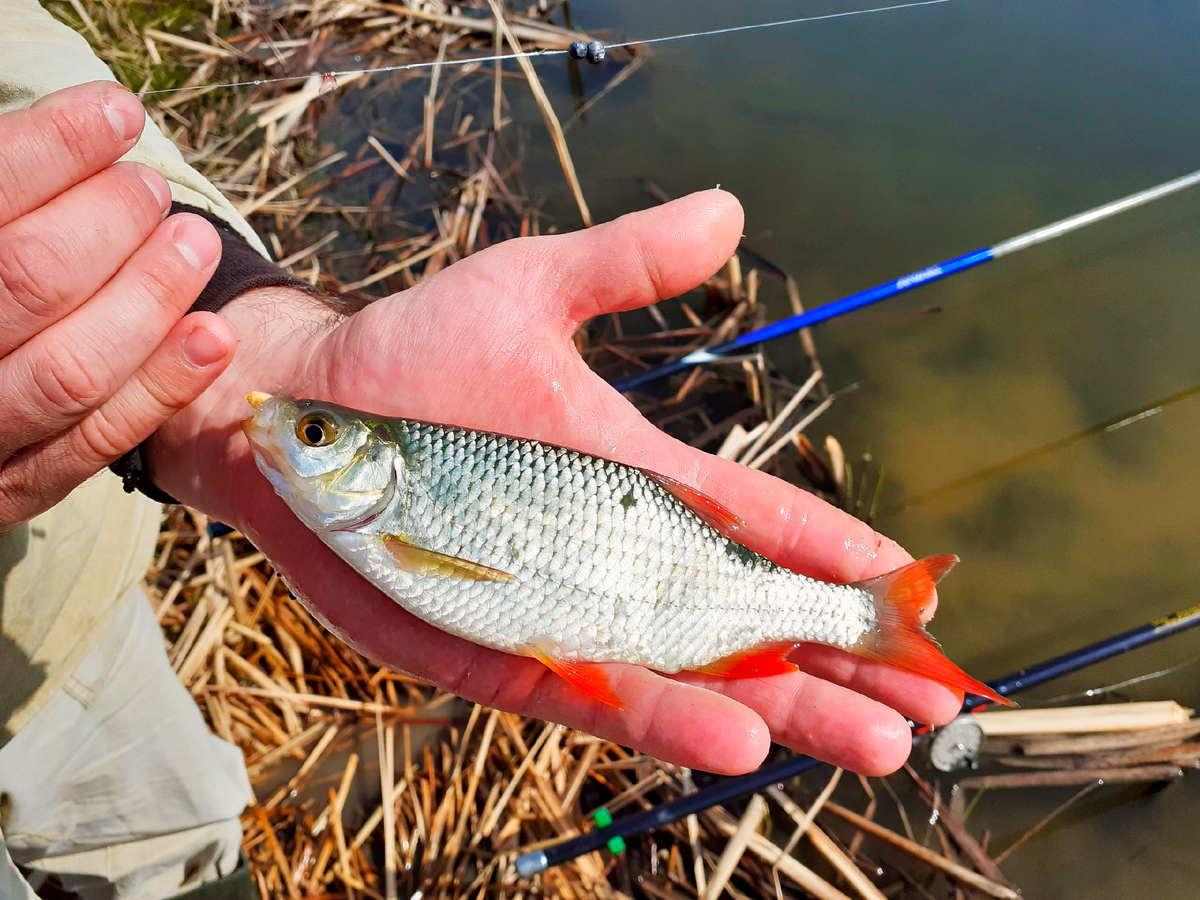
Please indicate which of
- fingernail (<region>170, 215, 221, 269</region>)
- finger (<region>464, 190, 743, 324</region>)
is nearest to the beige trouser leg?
fingernail (<region>170, 215, 221, 269</region>)

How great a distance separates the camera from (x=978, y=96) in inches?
258

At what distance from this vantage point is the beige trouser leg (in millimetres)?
2615

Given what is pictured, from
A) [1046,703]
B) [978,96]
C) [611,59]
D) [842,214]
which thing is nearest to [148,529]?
[1046,703]

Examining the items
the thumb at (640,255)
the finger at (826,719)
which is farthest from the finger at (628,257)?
the finger at (826,719)

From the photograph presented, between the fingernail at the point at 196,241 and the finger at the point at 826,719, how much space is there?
6.52ft

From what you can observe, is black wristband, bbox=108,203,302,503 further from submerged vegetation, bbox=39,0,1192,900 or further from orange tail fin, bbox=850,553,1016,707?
orange tail fin, bbox=850,553,1016,707

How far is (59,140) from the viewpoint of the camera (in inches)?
60.6

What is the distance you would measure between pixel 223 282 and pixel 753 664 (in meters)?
2.28

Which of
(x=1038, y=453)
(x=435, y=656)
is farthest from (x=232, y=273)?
(x=1038, y=453)

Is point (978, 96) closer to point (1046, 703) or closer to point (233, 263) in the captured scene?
point (1046, 703)

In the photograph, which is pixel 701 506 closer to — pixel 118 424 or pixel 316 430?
pixel 316 430

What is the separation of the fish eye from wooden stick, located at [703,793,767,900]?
2639mm

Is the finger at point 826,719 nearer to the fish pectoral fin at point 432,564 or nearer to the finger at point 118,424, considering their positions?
the fish pectoral fin at point 432,564

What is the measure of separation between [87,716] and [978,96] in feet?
25.0
